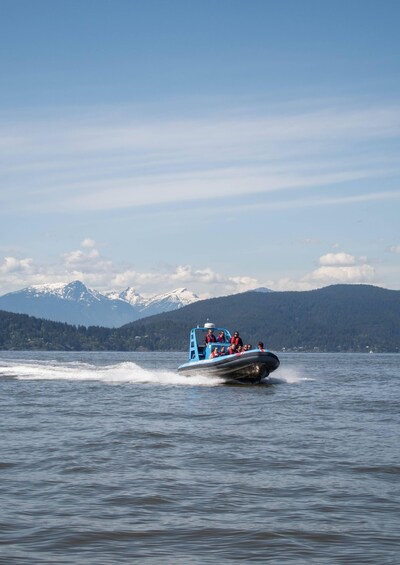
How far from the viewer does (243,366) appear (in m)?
41.2

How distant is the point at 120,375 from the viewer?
53.6 metres

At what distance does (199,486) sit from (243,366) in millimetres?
26746

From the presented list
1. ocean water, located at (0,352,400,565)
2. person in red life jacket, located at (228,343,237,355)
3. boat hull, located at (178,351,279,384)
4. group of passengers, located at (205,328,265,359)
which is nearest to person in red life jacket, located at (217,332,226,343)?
group of passengers, located at (205,328,265,359)

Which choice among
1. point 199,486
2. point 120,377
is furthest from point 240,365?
point 199,486

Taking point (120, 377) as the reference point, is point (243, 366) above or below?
above

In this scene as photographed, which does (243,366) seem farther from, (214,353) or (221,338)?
(221,338)

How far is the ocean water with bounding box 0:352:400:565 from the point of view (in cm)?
1077

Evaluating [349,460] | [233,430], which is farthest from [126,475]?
[233,430]

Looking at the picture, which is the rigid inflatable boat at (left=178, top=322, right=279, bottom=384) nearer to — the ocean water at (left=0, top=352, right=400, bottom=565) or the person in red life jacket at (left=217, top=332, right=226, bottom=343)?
the person in red life jacket at (left=217, top=332, right=226, bottom=343)

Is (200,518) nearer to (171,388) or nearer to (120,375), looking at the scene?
(171,388)

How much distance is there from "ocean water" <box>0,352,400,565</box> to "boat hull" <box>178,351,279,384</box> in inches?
467

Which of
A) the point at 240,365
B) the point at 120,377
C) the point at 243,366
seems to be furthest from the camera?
the point at 120,377

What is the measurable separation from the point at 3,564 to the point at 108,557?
129cm

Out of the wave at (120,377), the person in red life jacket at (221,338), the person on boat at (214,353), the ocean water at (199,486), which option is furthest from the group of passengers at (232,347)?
the ocean water at (199,486)
